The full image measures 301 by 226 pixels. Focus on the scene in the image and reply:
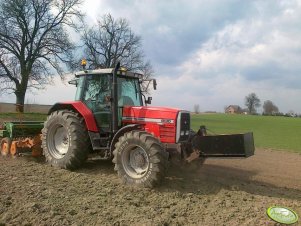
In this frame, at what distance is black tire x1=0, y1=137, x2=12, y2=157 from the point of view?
11223 mm

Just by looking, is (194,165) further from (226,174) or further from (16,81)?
(16,81)

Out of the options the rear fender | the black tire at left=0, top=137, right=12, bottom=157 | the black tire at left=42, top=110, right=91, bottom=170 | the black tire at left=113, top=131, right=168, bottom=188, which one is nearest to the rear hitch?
the black tire at left=113, top=131, right=168, bottom=188

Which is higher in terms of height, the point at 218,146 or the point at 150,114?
the point at 150,114

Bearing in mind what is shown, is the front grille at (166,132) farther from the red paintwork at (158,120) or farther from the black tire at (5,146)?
the black tire at (5,146)

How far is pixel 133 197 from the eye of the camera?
7.27 metres

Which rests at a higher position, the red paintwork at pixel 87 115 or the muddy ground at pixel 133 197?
the red paintwork at pixel 87 115

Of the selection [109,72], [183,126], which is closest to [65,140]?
[109,72]

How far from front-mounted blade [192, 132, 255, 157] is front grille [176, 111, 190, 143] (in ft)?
0.89

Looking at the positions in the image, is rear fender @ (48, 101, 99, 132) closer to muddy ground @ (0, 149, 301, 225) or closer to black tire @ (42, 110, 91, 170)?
black tire @ (42, 110, 91, 170)

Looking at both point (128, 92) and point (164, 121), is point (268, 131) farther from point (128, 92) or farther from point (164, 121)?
point (164, 121)

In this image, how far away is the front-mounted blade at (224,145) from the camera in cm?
790

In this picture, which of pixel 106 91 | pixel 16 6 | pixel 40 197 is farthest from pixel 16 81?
pixel 40 197

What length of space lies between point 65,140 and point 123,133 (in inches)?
78.5

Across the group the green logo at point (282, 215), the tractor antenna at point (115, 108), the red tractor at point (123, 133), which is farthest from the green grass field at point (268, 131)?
the green logo at point (282, 215)
